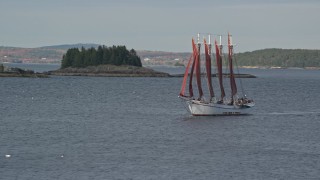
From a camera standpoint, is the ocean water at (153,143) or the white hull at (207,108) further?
the white hull at (207,108)

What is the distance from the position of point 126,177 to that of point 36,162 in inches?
298

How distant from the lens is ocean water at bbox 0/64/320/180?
53906 millimetres

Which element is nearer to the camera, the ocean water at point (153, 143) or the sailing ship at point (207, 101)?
the ocean water at point (153, 143)

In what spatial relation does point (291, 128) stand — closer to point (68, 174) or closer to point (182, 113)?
point (182, 113)

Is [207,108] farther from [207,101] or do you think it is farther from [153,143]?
[153,143]

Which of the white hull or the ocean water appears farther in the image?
the white hull

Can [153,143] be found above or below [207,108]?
below

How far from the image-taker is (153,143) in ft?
223

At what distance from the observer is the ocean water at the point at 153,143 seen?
53906mm

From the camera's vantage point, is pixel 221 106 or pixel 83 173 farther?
pixel 221 106

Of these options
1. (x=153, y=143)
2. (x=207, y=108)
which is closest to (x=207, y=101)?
(x=207, y=108)

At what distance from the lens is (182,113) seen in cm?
10131

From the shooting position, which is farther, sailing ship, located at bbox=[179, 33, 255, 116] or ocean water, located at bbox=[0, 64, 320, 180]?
sailing ship, located at bbox=[179, 33, 255, 116]

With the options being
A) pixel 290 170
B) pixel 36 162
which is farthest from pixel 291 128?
pixel 36 162
